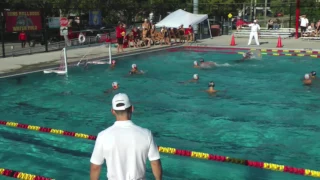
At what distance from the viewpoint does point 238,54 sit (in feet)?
82.1

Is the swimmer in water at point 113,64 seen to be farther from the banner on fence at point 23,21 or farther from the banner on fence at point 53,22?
the banner on fence at point 53,22

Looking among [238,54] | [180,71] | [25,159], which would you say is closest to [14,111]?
[25,159]

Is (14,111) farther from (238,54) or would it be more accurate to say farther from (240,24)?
(240,24)

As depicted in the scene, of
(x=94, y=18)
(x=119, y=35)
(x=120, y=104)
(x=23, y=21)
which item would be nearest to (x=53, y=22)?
(x=94, y=18)

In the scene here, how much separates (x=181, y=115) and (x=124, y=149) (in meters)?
8.64

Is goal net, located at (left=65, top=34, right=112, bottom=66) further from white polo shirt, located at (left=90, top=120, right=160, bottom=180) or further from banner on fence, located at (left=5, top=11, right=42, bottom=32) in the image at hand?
white polo shirt, located at (left=90, top=120, right=160, bottom=180)

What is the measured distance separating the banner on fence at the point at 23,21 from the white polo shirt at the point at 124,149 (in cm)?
1930

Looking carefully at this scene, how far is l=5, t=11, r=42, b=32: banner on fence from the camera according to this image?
21.3m

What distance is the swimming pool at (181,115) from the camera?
8562 millimetres

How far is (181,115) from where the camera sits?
12.2 m

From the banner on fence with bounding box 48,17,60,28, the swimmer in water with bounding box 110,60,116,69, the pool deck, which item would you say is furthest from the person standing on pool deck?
the banner on fence with bounding box 48,17,60,28

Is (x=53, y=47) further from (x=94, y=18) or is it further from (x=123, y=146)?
(x=123, y=146)

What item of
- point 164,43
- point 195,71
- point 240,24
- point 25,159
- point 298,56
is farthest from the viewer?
point 240,24

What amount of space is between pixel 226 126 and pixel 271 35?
79.0 feet
